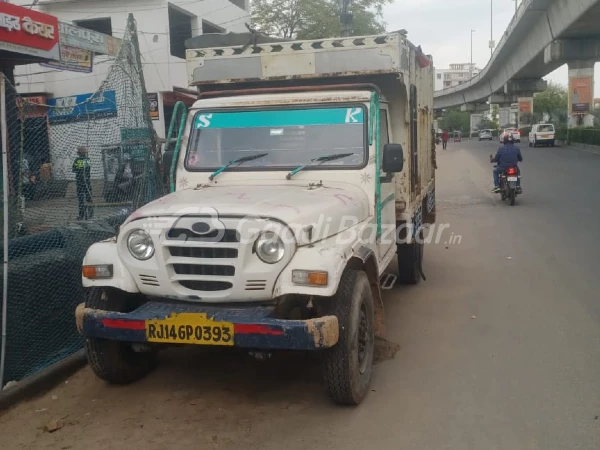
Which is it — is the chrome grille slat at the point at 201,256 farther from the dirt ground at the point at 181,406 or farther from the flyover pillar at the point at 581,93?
the flyover pillar at the point at 581,93

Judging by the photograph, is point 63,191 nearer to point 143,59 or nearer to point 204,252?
point 204,252

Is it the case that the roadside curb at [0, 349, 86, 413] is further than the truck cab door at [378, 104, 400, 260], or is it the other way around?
the truck cab door at [378, 104, 400, 260]

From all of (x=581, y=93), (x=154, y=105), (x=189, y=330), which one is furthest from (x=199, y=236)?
(x=581, y=93)

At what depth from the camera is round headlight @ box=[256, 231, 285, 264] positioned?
13.8 feet

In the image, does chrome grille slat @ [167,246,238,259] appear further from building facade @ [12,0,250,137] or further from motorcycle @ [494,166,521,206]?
building facade @ [12,0,250,137]

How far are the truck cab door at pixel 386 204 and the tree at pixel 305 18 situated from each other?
28.4m

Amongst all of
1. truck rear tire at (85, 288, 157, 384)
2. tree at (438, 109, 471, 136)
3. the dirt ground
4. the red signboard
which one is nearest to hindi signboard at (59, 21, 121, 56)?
the red signboard

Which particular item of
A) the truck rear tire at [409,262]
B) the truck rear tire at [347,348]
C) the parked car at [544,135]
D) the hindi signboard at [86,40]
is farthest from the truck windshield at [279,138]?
the parked car at [544,135]

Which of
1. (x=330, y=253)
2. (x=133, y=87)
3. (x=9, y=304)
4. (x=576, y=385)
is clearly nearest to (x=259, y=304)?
(x=330, y=253)

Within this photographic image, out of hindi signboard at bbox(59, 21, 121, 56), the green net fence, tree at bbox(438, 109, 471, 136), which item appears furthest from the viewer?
tree at bbox(438, 109, 471, 136)

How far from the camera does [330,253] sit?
13.9ft

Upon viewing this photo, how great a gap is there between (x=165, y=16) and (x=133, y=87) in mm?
16627

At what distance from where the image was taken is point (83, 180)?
6.52 m

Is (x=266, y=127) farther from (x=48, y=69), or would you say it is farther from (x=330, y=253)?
(x=48, y=69)
